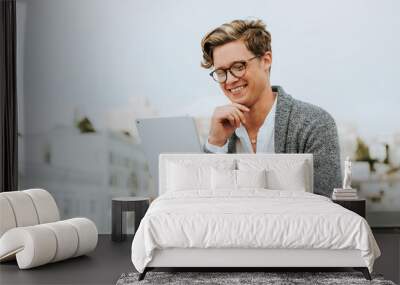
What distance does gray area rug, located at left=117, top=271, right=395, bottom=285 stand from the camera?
177 inches

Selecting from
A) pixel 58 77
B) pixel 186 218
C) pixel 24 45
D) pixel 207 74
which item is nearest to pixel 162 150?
pixel 207 74

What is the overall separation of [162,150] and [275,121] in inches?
51.4

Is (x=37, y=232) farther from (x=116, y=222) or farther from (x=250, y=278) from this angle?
(x=250, y=278)

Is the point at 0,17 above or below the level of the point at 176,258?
above

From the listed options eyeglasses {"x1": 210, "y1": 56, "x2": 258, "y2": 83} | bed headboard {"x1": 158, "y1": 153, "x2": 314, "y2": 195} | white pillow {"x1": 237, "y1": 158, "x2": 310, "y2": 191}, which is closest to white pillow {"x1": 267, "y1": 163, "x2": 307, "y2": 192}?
white pillow {"x1": 237, "y1": 158, "x2": 310, "y2": 191}

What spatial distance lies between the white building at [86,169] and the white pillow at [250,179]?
1.24 meters

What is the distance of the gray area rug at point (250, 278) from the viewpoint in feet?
14.8

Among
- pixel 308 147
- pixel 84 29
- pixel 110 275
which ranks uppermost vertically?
pixel 84 29

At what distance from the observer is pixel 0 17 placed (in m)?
6.23

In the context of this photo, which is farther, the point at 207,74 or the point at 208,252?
the point at 207,74

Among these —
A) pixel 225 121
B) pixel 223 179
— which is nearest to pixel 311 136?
pixel 225 121

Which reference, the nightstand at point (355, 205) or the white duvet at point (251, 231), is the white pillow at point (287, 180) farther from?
the white duvet at point (251, 231)

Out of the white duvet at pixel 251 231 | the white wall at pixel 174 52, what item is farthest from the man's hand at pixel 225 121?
the white duvet at pixel 251 231

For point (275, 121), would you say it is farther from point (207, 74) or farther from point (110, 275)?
point (110, 275)
